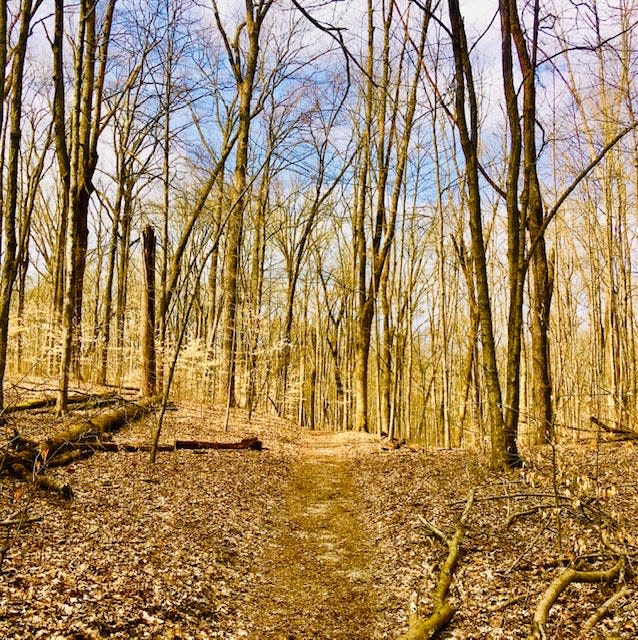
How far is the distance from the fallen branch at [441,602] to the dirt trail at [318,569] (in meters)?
0.57

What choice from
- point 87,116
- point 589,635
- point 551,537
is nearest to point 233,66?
point 87,116

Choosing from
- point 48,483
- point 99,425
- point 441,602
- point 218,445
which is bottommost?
point 441,602

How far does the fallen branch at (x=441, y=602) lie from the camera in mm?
4270

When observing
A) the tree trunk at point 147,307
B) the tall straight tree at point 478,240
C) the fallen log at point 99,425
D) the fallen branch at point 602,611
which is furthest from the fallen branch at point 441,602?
the tree trunk at point 147,307

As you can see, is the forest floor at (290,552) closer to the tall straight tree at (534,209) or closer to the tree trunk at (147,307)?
the tall straight tree at (534,209)

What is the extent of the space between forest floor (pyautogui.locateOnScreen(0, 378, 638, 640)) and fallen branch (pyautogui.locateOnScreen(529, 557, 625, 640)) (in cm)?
11

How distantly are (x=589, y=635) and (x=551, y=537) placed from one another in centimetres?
217

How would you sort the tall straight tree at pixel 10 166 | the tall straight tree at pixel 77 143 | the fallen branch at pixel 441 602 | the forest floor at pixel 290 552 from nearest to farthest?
the fallen branch at pixel 441 602, the forest floor at pixel 290 552, the tall straight tree at pixel 10 166, the tall straight tree at pixel 77 143

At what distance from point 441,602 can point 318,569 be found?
1802 mm

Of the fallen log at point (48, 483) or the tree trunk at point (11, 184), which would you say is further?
the tree trunk at point (11, 184)

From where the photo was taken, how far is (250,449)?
12.2 metres

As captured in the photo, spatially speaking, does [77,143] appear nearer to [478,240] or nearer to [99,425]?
[99,425]

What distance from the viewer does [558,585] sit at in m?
4.39

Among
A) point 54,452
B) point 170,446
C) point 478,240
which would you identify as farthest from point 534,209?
point 54,452
